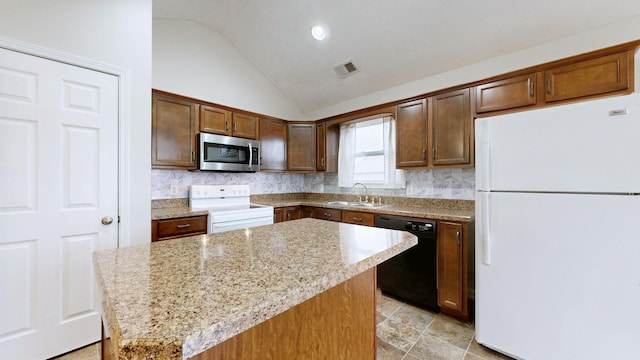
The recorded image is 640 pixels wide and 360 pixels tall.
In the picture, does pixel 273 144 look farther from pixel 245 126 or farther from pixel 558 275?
pixel 558 275

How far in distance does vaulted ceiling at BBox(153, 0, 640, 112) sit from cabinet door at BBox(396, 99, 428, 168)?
476 millimetres

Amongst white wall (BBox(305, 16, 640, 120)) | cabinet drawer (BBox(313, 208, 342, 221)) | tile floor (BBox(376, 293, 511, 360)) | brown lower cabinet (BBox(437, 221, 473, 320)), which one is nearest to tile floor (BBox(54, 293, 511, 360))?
tile floor (BBox(376, 293, 511, 360))

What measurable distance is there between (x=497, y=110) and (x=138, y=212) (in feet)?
10.2

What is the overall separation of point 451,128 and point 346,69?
150cm

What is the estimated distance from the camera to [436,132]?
2.65 meters

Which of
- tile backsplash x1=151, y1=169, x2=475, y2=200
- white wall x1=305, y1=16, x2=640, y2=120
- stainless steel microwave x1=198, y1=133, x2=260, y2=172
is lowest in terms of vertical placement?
tile backsplash x1=151, y1=169, x2=475, y2=200

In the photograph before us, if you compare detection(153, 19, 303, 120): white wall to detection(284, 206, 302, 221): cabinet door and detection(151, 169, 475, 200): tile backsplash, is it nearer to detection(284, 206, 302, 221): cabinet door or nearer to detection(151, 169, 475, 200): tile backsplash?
detection(151, 169, 475, 200): tile backsplash

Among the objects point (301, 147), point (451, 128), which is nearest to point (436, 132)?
point (451, 128)

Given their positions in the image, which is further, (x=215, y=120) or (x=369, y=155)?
(x=369, y=155)

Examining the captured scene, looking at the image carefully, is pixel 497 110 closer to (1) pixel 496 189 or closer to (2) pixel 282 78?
(1) pixel 496 189

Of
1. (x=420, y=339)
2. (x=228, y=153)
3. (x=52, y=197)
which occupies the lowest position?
(x=420, y=339)

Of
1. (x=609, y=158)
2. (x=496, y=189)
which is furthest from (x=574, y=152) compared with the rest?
(x=496, y=189)

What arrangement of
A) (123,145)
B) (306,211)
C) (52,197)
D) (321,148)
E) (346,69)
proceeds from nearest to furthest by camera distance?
(52,197)
(123,145)
(346,69)
(306,211)
(321,148)

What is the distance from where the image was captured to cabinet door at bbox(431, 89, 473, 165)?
2.45 metres
